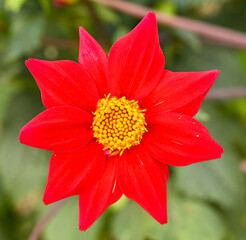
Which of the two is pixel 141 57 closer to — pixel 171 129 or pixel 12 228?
pixel 171 129

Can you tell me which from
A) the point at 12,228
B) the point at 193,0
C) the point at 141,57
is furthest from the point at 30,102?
the point at 141,57

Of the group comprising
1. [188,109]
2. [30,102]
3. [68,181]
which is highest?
[188,109]

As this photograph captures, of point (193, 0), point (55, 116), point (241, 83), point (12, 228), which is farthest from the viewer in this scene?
point (12, 228)

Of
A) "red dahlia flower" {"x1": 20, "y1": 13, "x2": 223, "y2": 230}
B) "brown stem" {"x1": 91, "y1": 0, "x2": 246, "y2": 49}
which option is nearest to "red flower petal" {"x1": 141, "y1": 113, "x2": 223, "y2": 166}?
"red dahlia flower" {"x1": 20, "y1": 13, "x2": 223, "y2": 230}

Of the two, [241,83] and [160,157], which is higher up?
[160,157]

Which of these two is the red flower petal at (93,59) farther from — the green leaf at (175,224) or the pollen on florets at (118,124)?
the green leaf at (175,224)

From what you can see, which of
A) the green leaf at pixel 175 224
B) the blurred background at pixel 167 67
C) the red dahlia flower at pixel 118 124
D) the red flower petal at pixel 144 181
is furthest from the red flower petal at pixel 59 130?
the green leaf at pixel 175 224

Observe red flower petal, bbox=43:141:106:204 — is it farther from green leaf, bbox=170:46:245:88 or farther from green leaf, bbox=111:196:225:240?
green leaf, bbox=170:46:245:88
